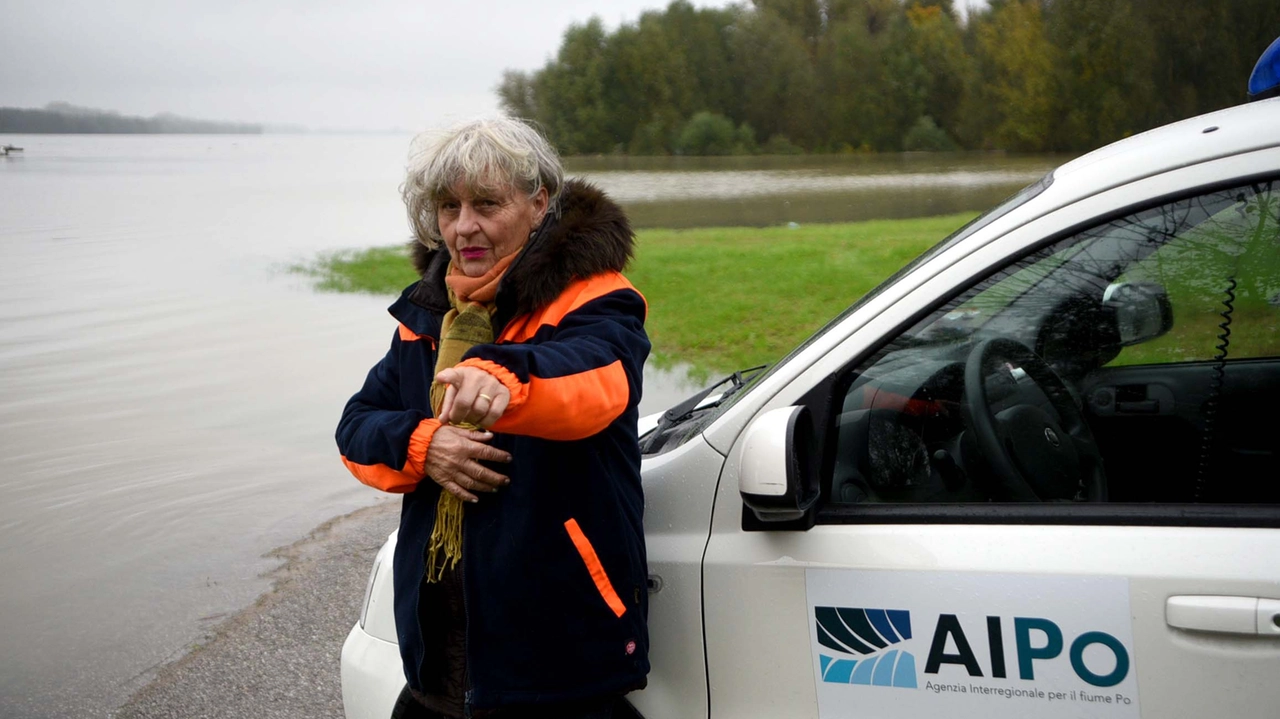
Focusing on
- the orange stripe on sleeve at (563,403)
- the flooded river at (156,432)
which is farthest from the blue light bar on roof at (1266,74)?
the flooded river at (156,432)

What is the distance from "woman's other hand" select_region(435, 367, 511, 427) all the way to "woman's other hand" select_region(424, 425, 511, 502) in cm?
23

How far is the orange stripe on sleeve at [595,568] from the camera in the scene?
80.6 inches

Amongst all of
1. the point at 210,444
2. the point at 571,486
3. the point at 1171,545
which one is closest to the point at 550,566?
the point at 571,486

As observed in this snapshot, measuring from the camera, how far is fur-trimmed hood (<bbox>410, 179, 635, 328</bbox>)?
2123 millimetres

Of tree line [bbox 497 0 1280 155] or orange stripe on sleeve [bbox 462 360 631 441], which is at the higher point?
tree line [bbox 497 0 1280 155]

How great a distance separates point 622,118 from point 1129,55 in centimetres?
5896

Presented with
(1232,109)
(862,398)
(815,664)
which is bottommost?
(815,664)

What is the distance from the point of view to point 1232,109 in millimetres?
1968

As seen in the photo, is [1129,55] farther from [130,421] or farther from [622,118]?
[622,118]

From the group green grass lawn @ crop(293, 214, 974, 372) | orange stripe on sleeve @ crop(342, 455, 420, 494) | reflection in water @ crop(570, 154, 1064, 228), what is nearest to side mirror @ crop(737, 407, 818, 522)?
orange stripe on sleeve @ crop(342, 455, 420, 494)

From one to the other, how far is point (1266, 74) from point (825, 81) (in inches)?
2953

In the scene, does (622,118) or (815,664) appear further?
(622,118)

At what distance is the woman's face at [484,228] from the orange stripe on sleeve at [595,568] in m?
0.60

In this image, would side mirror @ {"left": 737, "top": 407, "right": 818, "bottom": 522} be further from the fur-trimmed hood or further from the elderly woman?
the fur-trimmed hood
